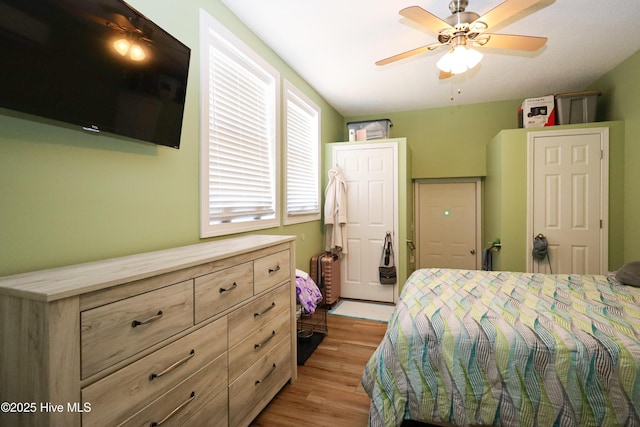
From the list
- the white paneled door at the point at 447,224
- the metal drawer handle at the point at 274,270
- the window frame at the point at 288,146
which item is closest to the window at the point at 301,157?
the window frame at the point at 288,146

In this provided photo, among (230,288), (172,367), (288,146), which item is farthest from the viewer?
(288,146)

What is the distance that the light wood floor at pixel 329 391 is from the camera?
182 centimetres

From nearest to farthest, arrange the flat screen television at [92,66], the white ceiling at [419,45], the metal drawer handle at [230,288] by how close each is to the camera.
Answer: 1. the flat screen television at [92,66]
2. the metal drawer handle at [230,288]
3. the white ceiling at [419,45]

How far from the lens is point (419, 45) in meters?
2.70

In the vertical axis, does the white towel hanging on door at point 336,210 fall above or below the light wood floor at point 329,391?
above

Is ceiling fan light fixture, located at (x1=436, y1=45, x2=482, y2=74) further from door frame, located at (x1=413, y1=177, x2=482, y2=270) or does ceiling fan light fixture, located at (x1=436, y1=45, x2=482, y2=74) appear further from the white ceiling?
door frame, located at (x1=413, y1=177, x2=482, y2=270)

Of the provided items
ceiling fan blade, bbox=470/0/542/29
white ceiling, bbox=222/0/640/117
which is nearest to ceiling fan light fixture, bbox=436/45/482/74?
ceiling fan blade, bbox=470/0/542/29

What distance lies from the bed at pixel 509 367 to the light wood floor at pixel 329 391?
474 mm

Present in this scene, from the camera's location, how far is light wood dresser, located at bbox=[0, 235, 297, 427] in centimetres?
84

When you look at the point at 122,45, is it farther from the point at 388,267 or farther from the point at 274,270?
the point at 388,267

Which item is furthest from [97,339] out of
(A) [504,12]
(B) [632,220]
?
(B) [632,220]

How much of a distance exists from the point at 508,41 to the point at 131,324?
2.74m

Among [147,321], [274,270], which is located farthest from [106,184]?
[274,270]

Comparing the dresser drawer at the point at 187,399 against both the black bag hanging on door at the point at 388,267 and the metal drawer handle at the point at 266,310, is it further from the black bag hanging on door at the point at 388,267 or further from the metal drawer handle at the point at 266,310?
the black bag hanging on door at the point at 388,267
